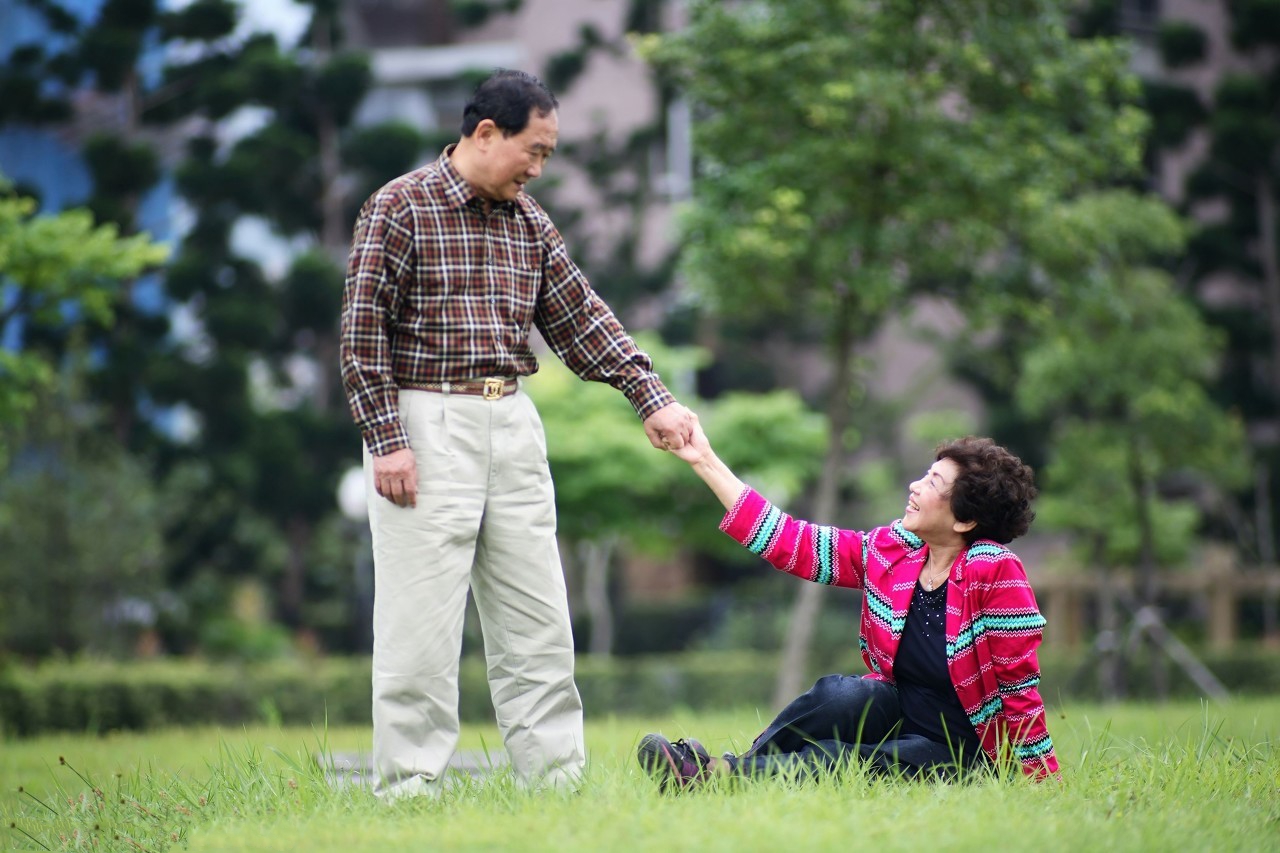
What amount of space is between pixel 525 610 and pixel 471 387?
0.63 meters

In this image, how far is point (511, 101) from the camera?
146 inches

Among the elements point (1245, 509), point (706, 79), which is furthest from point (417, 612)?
point (1245, 509)

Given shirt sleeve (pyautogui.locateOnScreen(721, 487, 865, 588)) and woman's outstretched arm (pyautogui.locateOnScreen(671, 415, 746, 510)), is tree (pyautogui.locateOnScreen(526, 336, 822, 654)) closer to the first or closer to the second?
woman's outstretched arm (pyautogui.locateOnScreen(671, 415, 746, 510))

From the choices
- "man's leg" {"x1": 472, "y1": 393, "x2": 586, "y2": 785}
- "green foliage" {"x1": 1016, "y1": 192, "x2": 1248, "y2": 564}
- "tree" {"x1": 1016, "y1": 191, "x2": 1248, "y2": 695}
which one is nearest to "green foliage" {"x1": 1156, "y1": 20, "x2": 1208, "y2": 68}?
"tree" {"x1": 1016, "y1": 191, "x2": 1248, "y2": 695}

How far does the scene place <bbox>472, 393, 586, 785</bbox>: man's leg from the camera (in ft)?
12.4

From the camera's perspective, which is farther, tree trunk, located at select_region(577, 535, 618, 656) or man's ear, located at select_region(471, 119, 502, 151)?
tree trunk, located at select_region(577, 535, 618, 656)

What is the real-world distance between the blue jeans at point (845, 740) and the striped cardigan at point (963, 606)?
10 centimetres

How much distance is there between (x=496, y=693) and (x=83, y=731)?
807 centimetres

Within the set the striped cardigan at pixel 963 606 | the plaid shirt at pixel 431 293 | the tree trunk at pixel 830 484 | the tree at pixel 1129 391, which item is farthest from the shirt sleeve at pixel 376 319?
the tree at pixel 1129 391

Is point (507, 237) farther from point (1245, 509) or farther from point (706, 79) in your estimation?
point (1245, 509)

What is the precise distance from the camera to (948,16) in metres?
9.84

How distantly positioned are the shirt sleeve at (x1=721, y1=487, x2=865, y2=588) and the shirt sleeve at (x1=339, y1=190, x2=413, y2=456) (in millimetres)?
936

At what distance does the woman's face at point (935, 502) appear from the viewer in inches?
147

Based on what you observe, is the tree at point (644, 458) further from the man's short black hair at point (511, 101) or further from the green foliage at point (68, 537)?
the man's short black hair at point (511, 101)
